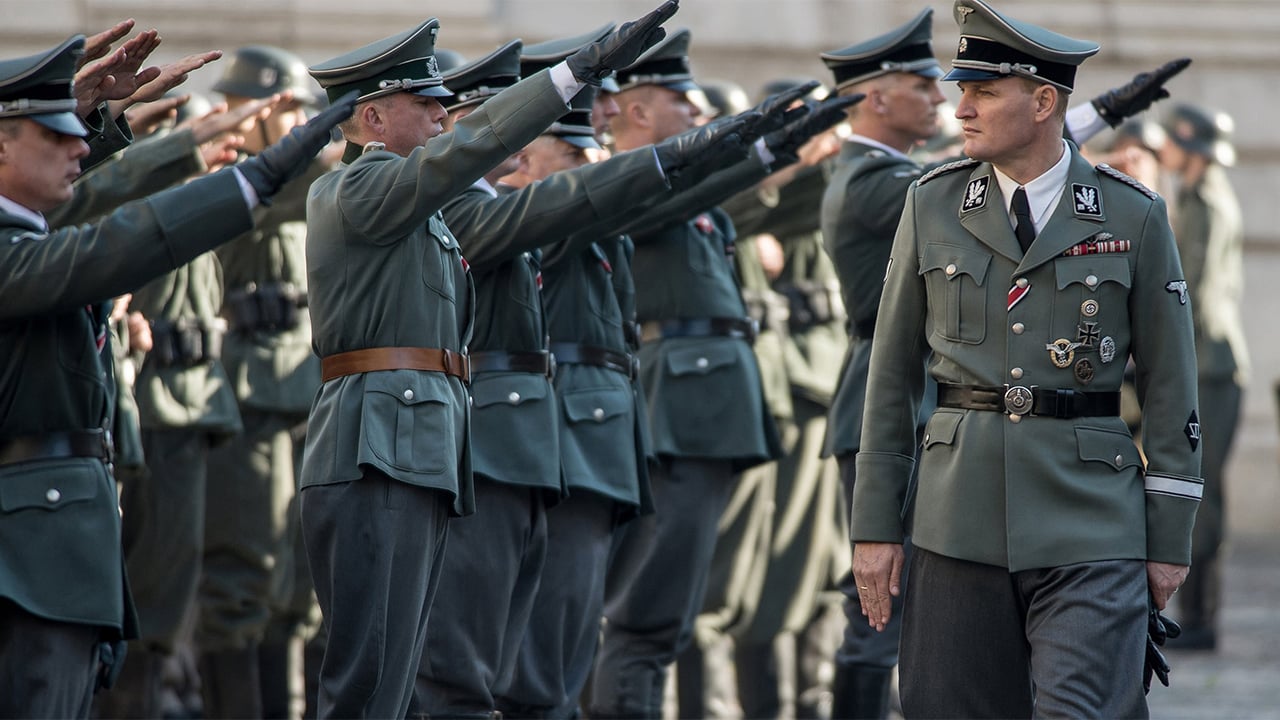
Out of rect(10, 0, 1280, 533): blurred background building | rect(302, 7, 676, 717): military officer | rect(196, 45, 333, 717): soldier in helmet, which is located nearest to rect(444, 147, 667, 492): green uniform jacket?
rect(302, 7, 676, 717): military officer

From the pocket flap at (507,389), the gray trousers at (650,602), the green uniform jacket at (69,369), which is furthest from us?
the gray trousers at (650,602)

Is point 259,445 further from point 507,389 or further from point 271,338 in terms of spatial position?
point 507,389

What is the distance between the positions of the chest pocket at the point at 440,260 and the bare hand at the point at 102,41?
80cm

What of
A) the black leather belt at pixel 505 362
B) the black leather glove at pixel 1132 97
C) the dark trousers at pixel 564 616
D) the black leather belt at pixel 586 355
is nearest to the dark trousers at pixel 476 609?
the dark trousers at pixel 564 616

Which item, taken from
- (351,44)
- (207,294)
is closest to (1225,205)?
(351,44)

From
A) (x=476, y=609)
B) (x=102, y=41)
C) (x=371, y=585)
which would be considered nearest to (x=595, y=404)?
(x=476, y=609)

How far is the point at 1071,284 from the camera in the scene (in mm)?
4645

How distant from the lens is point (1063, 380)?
15.2 ft

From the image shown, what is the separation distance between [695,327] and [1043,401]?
8.44 feet

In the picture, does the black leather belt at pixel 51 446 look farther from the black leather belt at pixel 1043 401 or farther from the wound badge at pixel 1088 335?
the wound badge at pixel 1088 335

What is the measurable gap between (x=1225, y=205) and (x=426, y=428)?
22.2 ft

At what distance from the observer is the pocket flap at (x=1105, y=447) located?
461cm

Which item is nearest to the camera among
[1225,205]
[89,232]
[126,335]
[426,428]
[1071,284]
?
[89,232]

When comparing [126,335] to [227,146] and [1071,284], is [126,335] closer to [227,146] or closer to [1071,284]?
[227,146]
